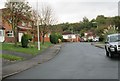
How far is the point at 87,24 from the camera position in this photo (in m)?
145

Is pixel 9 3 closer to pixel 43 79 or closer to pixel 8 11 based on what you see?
pixel 8 11

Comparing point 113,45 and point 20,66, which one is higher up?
point 113,45

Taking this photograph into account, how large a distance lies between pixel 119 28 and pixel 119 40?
112ft

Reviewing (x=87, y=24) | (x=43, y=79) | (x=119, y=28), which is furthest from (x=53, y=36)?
(x=87, y=24)

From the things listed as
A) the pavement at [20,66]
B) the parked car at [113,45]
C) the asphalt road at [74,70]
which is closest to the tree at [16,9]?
the pavement at [20,66]

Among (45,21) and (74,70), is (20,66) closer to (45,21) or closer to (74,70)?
(74,70)

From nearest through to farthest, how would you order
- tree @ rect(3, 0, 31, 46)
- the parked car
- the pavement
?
the pavement → the parked car → tree @ rect(3, 0, 31, 46)

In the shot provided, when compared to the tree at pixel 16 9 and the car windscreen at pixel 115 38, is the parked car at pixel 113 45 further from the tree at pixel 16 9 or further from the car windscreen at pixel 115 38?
the tree at pixel 16 9

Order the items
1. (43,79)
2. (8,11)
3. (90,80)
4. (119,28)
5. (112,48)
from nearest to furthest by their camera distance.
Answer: (90,80), (43,79), (112,48), (8,11), (119,28)

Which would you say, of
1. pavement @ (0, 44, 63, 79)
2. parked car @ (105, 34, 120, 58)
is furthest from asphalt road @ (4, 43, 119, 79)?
parked car @ (105, 34, 120, 58)

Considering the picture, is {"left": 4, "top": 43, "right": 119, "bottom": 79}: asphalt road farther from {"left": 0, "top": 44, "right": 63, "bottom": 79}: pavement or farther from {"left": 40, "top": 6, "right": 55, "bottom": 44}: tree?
{"left": 40, "top": 6, "right": 55, "bottom": 44}: tree

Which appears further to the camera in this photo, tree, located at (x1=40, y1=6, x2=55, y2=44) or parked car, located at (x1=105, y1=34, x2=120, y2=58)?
tree, located at (x1=40, y1=6, x2=55, y2=44)

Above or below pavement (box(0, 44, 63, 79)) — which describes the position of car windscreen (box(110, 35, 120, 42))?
above

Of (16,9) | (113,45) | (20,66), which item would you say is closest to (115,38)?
(113,45)
